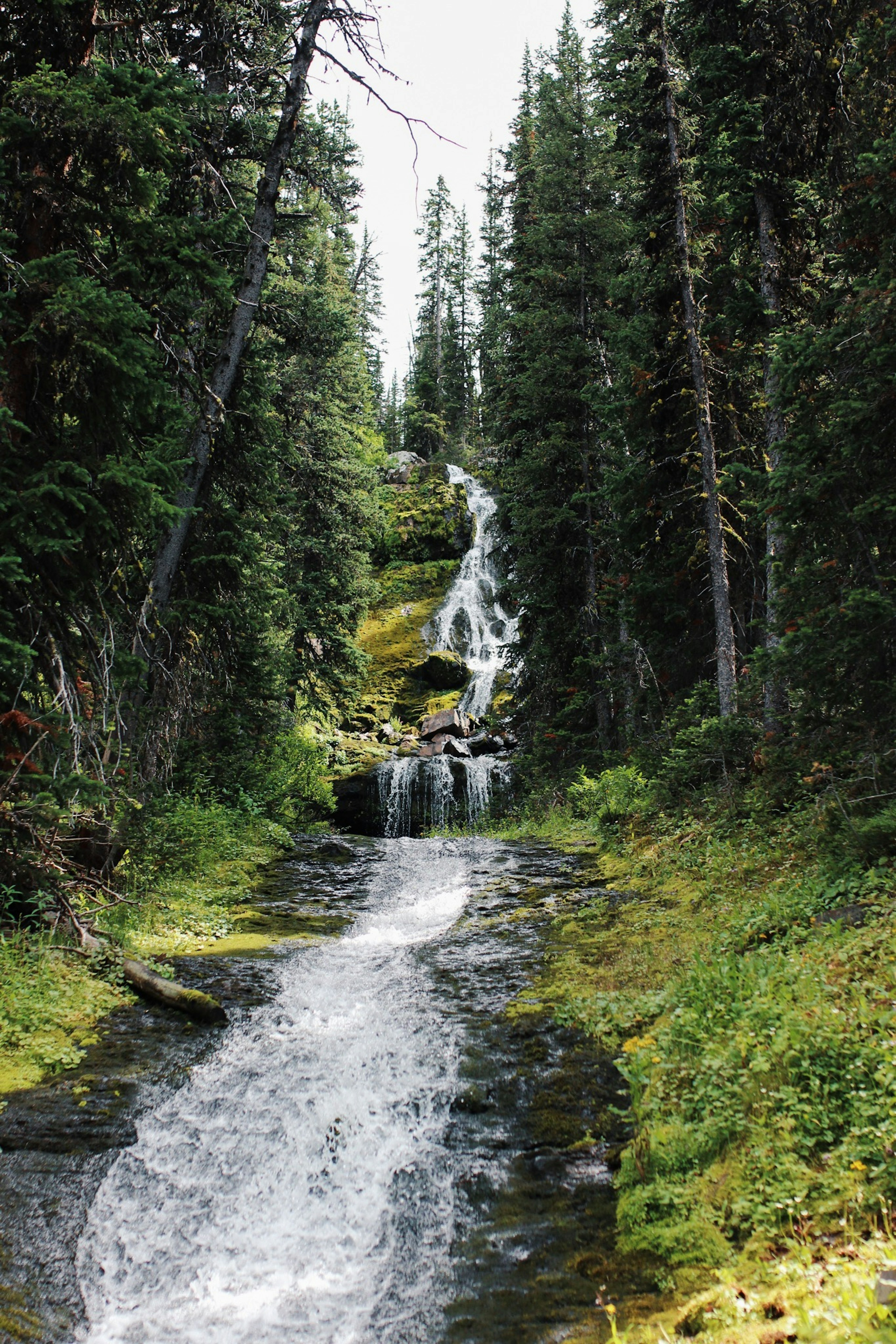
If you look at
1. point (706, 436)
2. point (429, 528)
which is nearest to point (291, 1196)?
point (706, 436)

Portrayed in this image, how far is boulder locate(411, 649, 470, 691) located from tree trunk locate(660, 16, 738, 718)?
1637 centimetres

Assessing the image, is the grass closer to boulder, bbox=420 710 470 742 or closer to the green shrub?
the green shrub

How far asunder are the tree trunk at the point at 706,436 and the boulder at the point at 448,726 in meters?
12.5

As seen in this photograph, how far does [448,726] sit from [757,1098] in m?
21.4

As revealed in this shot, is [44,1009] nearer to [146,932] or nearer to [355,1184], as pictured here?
[146,932]

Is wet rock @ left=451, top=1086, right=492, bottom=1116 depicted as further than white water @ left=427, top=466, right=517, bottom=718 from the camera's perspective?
No

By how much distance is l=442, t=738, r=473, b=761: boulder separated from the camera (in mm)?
23203

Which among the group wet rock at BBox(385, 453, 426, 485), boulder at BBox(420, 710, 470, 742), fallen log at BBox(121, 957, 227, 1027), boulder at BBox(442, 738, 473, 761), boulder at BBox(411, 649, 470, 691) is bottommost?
fallen log at BBox(121, 957, 227, 1027)

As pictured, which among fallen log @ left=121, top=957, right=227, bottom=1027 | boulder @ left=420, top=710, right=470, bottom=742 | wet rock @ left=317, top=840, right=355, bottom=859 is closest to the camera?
fallen log @ left=121, top=957, right=227, bottom=1027

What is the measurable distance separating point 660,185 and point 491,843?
13.3m

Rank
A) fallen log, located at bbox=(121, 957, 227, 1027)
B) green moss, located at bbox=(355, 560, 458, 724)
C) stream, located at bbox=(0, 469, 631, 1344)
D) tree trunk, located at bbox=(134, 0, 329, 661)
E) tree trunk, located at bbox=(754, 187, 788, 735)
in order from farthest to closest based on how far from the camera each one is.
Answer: green moss, located at bbox=(355, 560, 458, 724), tree trunk, located at bbox=(754, 187, 788, 735), tree trunk, located at bbox=(134, 0, 329, 661), fallen log, located at bbox=(121, 957, 227, 1027), stream, located at bbox=(0, 469, 631, 1344)

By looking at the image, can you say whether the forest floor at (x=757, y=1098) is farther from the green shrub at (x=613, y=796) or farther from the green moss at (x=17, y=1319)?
the green shrub at (x=613, y=796)

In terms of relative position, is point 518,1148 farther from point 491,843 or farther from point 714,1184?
point 491,843

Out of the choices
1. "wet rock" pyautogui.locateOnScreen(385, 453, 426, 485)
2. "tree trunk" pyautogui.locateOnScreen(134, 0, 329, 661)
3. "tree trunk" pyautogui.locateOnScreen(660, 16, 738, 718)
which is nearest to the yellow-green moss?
"tree trunk" pyautogui.locateOnScreen(134, 0, 329, 661)
